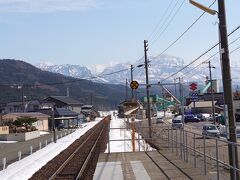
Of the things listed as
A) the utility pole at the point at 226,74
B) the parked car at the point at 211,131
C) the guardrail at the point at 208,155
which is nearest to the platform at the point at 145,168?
the guardrail at the point at 208,155

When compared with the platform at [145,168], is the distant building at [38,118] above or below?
above

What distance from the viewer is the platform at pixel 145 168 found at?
2012 centimetres

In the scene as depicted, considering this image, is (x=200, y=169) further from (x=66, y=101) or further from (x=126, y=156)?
(x=66, y=101)

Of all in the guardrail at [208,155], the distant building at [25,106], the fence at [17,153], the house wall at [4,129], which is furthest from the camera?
the distant building at [25,106]

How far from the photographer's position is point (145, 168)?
23016mm

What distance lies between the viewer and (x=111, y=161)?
1050 inches

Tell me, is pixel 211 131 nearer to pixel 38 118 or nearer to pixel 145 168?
pixel 145 168

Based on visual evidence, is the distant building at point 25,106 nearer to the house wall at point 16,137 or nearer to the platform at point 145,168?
the house wall at point 16,137

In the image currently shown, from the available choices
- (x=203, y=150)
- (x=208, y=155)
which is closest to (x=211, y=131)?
(x=208, y=155)

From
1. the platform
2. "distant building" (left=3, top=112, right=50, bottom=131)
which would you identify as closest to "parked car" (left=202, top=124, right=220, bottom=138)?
the platform

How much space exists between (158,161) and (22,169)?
27.5ft

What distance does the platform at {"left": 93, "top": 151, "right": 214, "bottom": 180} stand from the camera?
20.1 m

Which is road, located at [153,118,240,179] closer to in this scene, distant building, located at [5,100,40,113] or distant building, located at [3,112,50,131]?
distant building, located at [3,112,50,131]

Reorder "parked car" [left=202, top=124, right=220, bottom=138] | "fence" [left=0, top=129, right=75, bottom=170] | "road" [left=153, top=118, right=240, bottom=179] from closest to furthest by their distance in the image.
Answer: "road" [left=153, top=118, right=240, bottom=179] < "fence" [left=0, top=129, right=75, bottom=170] < "parked car" [left=202, top=124, right=220, bottom=138]
